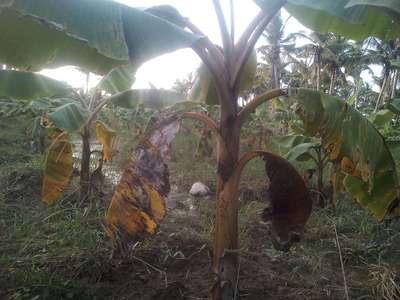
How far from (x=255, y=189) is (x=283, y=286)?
10.1ft

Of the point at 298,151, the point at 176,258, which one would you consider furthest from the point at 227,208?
the point at 298,151

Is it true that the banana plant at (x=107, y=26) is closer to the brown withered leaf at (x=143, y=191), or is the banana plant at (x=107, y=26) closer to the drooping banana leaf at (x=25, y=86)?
the brown withered leaf at (x=143, y=191)

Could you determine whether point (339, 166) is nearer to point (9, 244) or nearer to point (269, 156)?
point (269, 156)

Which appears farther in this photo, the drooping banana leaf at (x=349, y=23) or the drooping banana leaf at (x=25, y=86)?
the drooping banana leaf at (x=25, y=86)

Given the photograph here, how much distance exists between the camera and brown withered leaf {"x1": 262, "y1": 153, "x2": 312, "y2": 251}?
8.39ft

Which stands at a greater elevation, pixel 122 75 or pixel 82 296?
pixel 122 75

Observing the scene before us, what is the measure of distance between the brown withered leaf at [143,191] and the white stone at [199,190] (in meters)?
3.51

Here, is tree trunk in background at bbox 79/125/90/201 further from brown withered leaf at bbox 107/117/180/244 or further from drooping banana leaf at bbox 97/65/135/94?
brown withered leaf at bbox 107/117/180/244

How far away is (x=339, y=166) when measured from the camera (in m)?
2.96

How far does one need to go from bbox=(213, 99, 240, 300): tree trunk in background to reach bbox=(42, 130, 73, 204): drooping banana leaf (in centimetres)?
204

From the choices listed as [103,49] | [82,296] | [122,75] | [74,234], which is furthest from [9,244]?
[103,49]

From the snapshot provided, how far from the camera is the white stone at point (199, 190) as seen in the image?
5.81 metres

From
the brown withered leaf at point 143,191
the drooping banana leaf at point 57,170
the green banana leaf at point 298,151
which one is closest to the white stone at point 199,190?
the green banana leaf at point 298,151

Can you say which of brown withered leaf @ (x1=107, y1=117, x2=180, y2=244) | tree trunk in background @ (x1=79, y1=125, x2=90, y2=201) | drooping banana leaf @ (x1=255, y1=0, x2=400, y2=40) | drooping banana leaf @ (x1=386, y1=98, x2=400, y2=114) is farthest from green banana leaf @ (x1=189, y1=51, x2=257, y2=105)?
tree trunk in background @ (x1=79, y1=125, x2=90, y2=201)
